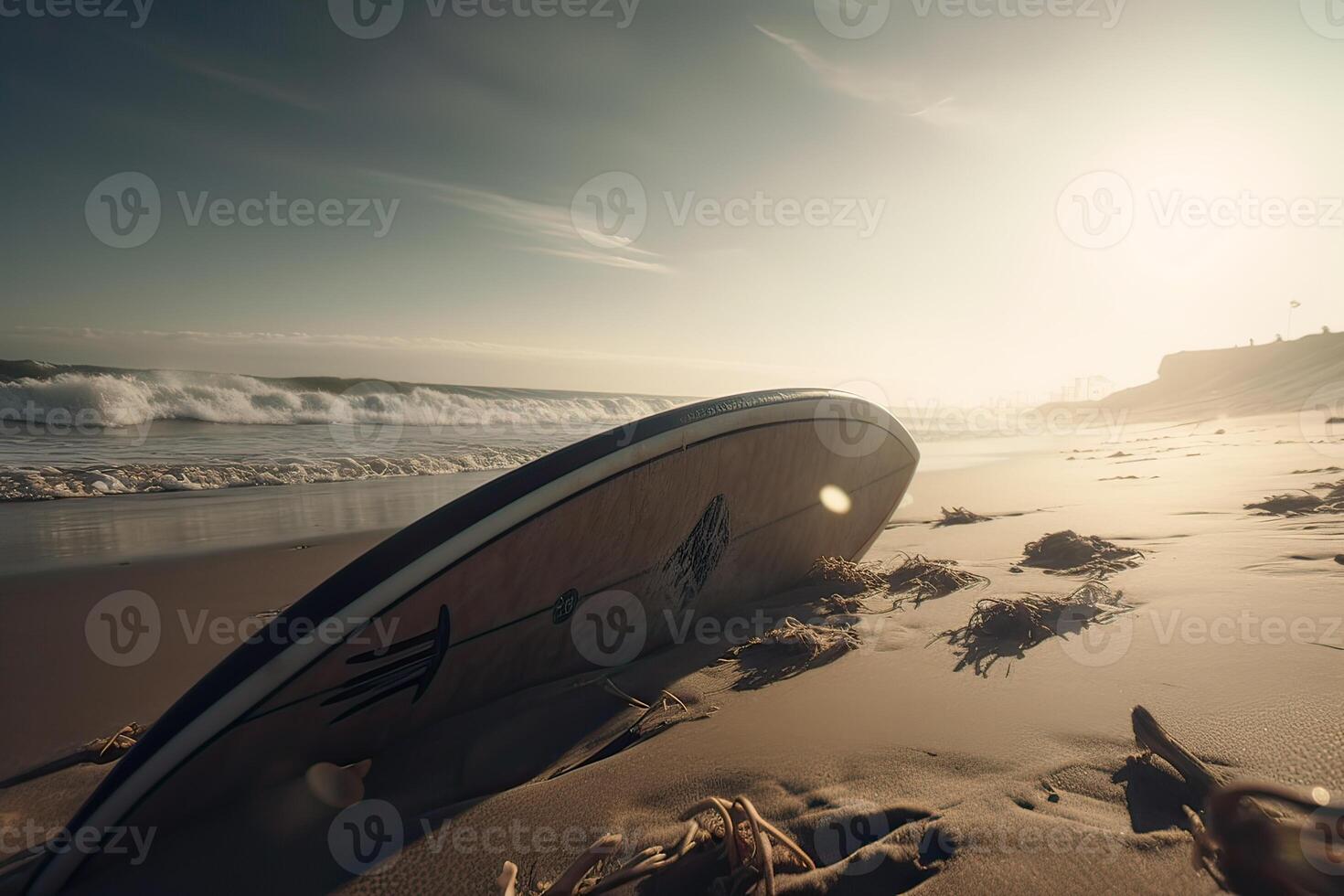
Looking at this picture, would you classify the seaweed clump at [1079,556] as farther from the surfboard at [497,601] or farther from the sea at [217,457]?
the sea at [217,457]

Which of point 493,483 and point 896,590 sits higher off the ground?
point 493,483

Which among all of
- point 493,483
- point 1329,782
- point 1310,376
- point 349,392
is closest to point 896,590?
point 1329,782

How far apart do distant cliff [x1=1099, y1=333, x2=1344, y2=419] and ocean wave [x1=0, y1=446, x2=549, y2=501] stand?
21194mm

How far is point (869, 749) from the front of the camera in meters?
1.75

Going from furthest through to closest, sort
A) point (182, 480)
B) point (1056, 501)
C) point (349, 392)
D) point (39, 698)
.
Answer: point (349, 392) < point (182, 480) < point (1056, 501) < point (39, 698)

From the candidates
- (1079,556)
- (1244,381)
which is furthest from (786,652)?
(1244,381)

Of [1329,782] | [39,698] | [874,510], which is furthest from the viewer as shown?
[874,510]

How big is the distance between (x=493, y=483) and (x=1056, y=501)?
6.36 m

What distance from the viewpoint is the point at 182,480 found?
7.65m

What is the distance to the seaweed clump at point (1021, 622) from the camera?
2404 mm

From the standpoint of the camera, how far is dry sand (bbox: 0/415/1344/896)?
1329 millimetres

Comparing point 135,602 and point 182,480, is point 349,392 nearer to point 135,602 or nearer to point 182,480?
point 182,480

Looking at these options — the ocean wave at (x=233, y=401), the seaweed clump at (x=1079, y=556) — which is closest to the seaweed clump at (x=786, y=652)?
the seaweed clump at (x=1079, y=556)

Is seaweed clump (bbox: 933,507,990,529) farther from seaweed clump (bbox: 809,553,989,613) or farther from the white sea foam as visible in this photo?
the white sea foam
